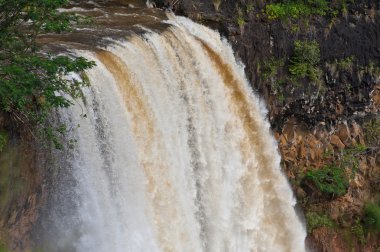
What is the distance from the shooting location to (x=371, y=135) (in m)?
16.4

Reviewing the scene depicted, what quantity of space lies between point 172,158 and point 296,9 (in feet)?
21.0

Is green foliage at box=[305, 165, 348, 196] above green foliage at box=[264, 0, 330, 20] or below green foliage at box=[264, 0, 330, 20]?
below

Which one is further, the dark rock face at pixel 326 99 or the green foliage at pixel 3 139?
the dark rock face at pixel 326 99

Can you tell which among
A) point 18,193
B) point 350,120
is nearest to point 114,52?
point 18,193

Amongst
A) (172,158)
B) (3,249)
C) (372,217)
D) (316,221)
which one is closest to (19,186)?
(3,249)

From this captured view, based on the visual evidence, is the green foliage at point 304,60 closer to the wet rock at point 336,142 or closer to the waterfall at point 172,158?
the waterfall at point 172,158

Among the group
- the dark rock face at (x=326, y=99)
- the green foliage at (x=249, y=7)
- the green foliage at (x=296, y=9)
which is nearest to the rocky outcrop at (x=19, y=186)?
the dark rock face at (x=326, y=99)

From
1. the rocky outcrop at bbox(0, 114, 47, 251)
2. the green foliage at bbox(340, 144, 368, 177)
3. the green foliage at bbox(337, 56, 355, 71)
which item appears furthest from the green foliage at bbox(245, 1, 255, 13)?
the rocky outcrop at bbox(0, 114, 47, 251)

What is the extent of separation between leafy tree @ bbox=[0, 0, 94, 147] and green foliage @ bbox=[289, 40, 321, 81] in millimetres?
7594

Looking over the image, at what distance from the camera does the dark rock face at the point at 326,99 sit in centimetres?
1429

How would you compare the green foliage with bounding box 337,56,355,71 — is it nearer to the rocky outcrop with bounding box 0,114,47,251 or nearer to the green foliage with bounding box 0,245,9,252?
the rocky outcrop with bounding box 0,114,47,251

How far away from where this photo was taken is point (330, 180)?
15266 millimetres

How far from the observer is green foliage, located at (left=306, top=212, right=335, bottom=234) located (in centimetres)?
→ 1488

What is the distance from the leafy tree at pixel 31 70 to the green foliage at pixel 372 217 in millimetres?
9632
